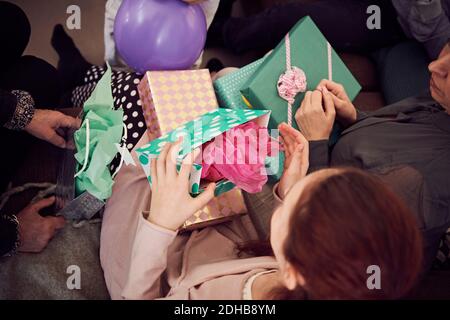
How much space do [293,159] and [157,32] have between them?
0.48 m

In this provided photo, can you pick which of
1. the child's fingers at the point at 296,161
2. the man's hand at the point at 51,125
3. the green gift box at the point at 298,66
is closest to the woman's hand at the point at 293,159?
the child's fingers at the point at 296,161

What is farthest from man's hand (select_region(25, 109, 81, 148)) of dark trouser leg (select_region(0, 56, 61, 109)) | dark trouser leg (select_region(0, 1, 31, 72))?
dark trouser leg (select_region(0, 1, 31, 72))

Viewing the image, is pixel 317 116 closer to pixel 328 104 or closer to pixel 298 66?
pixel 328 104

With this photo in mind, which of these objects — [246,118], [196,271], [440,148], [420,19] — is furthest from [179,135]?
[420,19]

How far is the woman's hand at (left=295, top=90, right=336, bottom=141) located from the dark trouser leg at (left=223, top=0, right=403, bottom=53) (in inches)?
18.6

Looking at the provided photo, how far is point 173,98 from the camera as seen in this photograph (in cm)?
106

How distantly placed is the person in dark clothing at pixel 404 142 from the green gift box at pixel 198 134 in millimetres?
196

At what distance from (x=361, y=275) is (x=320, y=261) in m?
0.07

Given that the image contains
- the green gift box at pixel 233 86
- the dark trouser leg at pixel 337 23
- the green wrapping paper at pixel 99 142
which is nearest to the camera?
the green wrapping paper at pixel 99 142

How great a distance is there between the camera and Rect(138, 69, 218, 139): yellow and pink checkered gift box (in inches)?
41.0

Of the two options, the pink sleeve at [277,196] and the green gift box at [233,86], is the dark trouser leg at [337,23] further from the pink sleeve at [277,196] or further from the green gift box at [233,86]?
the pink sleeve at [277,196]

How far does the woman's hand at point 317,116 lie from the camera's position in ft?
3.62

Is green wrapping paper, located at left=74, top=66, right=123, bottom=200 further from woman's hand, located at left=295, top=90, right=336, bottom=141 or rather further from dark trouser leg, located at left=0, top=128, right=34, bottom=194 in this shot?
woman's hand, located at left=295, top=90, right=336, bottom=141

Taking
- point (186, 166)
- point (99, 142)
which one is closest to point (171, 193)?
point (186, 166)
